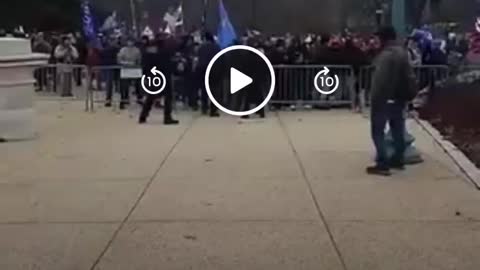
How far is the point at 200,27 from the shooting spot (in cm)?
3052

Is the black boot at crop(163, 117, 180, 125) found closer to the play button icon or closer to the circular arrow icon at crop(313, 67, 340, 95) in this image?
the play button icon

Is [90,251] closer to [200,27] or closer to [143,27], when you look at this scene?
[200,27]

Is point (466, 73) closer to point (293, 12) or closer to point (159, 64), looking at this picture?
point (293, 12)

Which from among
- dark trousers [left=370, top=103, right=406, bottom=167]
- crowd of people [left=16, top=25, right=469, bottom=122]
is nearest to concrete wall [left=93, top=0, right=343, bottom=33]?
crowd of people [left=16, top=25, right=469, bottom=122]

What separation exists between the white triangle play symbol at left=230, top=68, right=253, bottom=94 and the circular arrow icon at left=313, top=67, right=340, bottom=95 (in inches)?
76.5

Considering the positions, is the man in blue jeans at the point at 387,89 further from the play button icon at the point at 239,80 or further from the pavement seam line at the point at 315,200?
the play button icon at the point at 239,80

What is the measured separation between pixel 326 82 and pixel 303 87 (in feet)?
1.78

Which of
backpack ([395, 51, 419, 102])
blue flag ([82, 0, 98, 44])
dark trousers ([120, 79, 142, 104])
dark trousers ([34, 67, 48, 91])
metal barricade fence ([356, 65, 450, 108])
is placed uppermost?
backpack ([395, 51, 419, 102])

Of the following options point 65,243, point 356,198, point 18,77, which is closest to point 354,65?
point 18,77

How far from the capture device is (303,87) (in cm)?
2225

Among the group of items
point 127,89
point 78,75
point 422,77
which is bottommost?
point 78,75

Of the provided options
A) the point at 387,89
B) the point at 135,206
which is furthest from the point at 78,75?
the point at 135,206

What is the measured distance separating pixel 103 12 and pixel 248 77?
1342 cm

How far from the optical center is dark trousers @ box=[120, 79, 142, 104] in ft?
75.2
